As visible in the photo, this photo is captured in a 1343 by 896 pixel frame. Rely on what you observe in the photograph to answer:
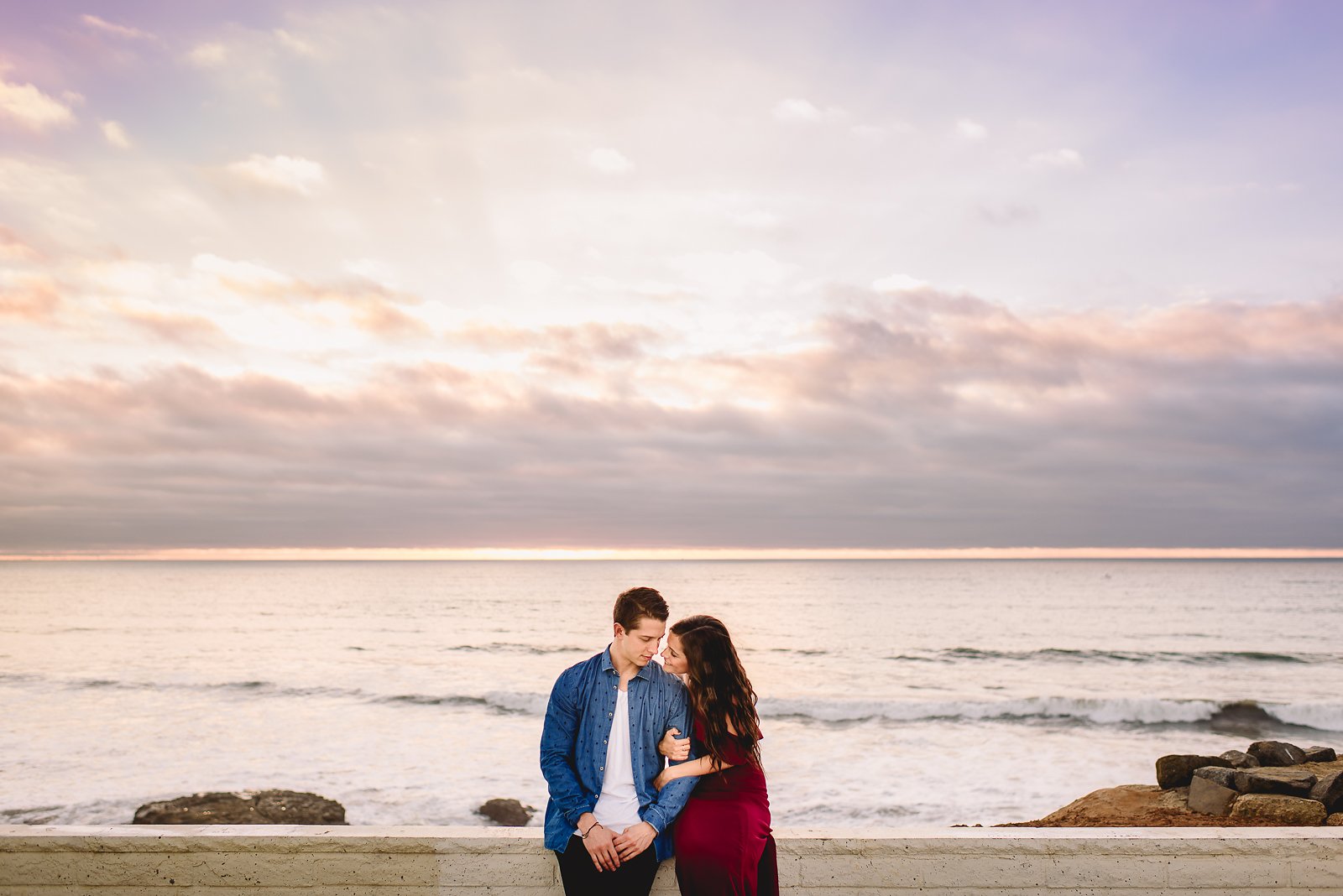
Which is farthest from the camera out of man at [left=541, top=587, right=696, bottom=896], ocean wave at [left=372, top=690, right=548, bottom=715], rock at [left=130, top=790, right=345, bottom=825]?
ocean wave at [left=372, top=690, right=548, bottom=715]

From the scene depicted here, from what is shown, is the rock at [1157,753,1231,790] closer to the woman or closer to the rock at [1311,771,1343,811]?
the rock at [1311,771,1343,811]

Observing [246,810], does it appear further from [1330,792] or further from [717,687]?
[1330,792]

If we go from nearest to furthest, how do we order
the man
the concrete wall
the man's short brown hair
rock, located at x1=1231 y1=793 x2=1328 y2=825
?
the man's short brown hair < the man < the concrete wall < rock, located at x1=1231 y1=793 x2=1328 y2=825

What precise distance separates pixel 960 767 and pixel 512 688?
46.1ft

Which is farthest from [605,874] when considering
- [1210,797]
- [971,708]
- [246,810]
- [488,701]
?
Answer: [488,701]

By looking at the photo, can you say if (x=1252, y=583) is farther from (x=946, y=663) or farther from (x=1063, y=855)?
(x=1063, y=855)

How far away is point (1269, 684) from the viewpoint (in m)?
26.9

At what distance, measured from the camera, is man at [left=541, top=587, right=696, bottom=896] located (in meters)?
3.16

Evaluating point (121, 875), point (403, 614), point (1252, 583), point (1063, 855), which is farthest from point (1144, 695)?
point (1252, 583)

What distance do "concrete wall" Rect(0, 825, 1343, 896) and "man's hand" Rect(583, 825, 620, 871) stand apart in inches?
20.6

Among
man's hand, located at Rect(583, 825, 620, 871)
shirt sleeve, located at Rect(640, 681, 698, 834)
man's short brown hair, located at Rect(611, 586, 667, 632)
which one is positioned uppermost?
man's short brown hair, located at Rect(611, 586, 667, 632)

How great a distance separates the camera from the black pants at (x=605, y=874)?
3180 mm

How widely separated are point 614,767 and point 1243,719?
2338cm

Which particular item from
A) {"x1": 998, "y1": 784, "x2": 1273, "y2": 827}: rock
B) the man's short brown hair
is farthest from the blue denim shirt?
{"x1": 998, "y1": 784, "x2": 1273, "y2": 827}: rock
